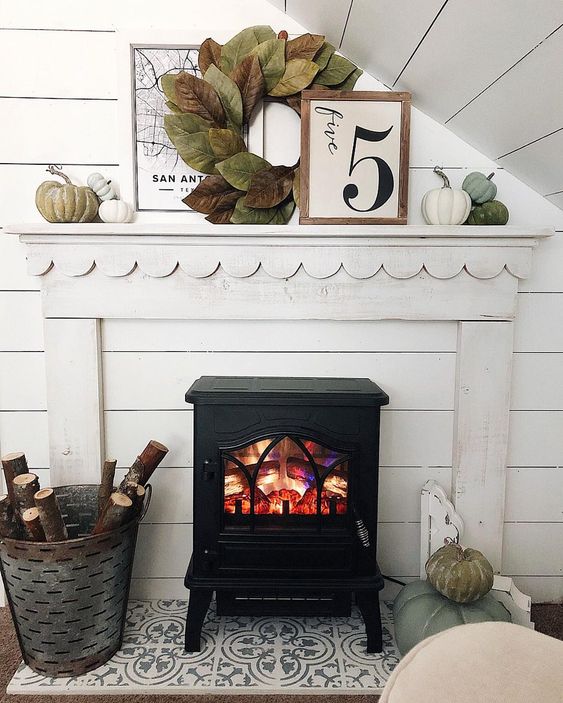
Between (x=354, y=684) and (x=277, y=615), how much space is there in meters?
0.31

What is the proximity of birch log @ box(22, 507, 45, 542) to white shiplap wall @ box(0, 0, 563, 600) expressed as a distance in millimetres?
405

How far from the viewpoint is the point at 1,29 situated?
1802 millimetres

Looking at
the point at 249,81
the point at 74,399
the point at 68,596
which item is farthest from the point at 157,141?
the point at 68,596

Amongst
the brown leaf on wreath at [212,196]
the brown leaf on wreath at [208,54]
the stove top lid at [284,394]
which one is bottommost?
the stove top lid at [284,394]

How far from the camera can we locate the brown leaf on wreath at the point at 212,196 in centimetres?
178

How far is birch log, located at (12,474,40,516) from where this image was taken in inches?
62.6

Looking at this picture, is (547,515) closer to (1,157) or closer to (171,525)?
(171,525)

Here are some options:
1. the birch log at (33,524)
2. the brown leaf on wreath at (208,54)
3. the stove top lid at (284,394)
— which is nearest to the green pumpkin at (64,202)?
the brown leaf on wreath at (208,54)

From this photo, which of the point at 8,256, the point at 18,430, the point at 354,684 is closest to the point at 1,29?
the point at 8,256

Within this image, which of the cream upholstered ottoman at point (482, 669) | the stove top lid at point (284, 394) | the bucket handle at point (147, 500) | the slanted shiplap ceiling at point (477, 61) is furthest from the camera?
the bucket handle at point (147, 500)

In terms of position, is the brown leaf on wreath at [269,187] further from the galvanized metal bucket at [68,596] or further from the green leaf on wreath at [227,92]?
the galvanized metal bucket at [68,596]

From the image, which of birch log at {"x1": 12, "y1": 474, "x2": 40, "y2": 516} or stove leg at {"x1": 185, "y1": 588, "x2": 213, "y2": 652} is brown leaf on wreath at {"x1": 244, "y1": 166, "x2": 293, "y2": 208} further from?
stove leg at {"x1": 185, "y1": 588, "x2": 213, "y2": 652}

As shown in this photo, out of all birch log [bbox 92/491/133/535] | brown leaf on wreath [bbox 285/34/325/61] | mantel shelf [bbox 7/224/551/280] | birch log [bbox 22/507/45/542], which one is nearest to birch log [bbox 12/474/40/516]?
birch log [bbox 22/507/45/542]

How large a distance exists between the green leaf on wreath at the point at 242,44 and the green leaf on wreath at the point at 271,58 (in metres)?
0.03
